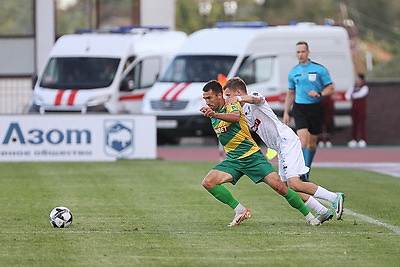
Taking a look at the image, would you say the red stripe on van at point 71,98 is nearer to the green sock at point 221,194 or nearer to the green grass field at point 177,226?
the green grass field at point 177,226

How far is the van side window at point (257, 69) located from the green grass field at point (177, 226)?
8496mm

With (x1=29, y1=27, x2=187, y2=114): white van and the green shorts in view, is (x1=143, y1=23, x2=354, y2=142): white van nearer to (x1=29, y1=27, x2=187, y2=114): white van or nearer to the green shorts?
(x1=29, y1=27, x2=187, y2=114): white van

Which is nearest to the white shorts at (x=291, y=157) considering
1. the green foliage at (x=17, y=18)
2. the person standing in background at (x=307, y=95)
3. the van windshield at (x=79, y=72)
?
the person standing in background at (x=307, y=95)

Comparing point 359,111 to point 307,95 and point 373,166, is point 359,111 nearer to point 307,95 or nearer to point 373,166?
point 373,166

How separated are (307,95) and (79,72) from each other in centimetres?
1350

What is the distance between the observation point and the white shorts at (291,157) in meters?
11.7

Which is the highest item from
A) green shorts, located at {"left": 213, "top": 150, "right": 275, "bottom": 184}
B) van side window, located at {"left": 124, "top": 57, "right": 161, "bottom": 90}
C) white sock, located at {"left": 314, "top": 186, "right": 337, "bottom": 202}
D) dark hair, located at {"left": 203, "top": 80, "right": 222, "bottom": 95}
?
dark hair, located at {"left": 203, "top": 80, "right": 222, "bottom": 95}

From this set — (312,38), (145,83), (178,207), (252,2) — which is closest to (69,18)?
(145,83)

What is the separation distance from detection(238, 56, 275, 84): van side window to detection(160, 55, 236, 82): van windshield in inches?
14.1

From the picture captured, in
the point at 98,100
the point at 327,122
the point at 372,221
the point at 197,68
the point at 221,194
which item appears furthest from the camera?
the point at 327,122

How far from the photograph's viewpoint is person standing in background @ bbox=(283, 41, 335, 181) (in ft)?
50.3

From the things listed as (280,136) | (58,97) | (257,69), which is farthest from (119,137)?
(280,136)

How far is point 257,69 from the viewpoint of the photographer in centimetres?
2712

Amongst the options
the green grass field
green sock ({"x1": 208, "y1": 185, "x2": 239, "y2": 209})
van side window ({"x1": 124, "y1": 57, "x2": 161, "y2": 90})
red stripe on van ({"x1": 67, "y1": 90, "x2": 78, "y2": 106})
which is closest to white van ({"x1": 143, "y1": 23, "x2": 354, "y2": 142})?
van side window ({"x1": 124, "y1": 57, "x2": 161, "y2": 90})
